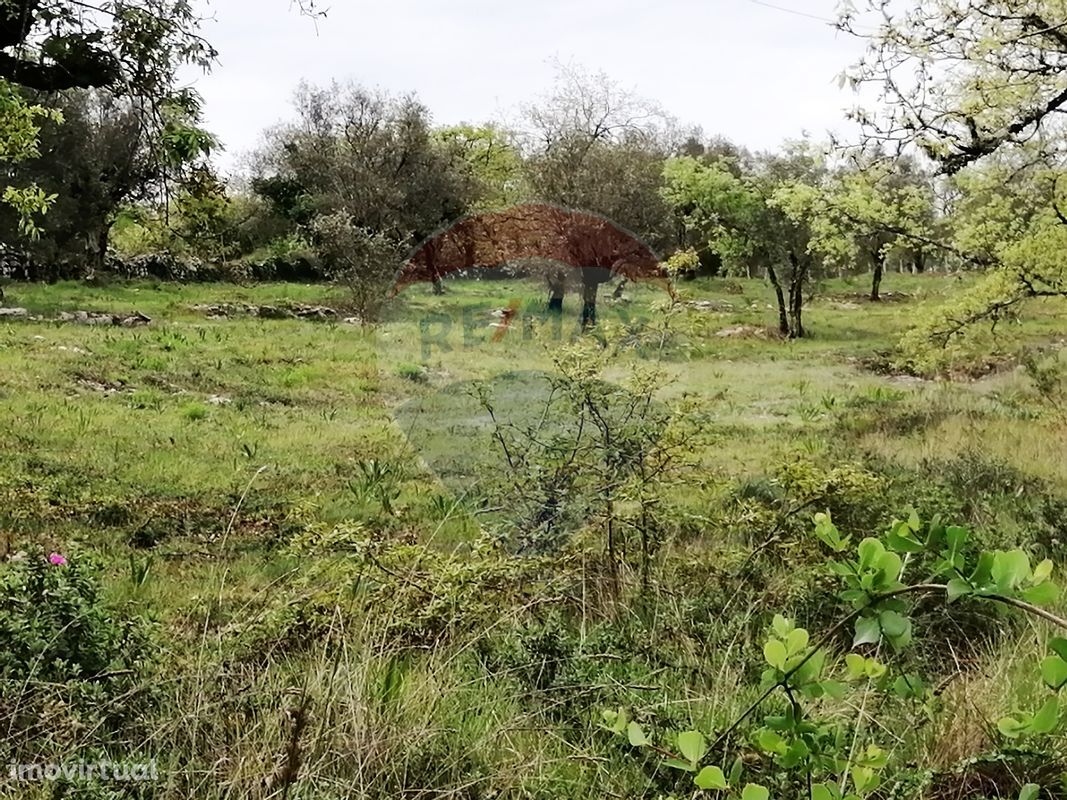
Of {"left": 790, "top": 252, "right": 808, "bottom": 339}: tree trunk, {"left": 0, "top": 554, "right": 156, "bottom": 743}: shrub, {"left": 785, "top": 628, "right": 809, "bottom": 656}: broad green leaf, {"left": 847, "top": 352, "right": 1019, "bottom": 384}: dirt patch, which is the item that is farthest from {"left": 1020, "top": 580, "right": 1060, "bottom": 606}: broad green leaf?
{"left": 790, "top": 252, "right": 808, "bottom": 339}: tree trunk

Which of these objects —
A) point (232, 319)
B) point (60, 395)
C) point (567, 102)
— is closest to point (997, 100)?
point (60, 395)

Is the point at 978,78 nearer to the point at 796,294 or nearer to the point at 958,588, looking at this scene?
the point at 958,588

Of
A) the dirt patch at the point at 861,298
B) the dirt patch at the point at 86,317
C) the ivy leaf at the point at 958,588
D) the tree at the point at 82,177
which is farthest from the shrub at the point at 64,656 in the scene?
the dirt patch at the point at 861,298

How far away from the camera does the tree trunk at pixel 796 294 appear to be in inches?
Result: 1027

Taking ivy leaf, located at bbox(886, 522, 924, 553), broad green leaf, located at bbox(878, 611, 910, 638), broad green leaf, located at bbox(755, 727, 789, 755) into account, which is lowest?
broad green leaf, located at bbox(755, 727, 789, 755)

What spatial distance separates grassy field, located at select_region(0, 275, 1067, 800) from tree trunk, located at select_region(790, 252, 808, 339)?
1518cm

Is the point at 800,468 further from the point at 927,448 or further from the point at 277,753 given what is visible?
the point at 927,448

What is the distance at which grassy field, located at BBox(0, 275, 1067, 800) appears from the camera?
2396 millimetres

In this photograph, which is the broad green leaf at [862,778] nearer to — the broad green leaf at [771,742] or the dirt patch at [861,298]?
the broad green leaf at [771,742]

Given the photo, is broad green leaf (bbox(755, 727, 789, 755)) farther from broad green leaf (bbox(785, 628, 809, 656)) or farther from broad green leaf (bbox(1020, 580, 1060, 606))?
broad green leaf (bbox(1020, 580, 1060, 606))

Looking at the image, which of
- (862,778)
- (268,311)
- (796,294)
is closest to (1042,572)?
(862,778)

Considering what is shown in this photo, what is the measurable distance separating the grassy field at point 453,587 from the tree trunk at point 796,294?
1518 cm

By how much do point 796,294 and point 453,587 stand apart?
24912 millimetres

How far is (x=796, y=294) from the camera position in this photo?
86.7 ft
